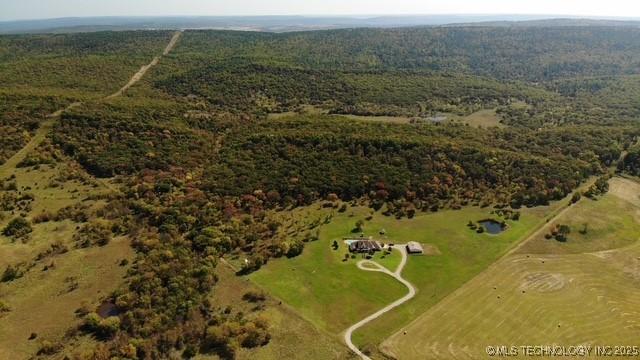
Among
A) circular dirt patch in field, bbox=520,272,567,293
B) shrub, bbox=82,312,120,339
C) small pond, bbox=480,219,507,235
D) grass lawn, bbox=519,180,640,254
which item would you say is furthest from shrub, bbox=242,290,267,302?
small pond, bbox=480,219,507,235

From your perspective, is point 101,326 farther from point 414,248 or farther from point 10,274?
point 414,248

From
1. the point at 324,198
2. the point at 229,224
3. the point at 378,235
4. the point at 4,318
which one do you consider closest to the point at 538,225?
the point at 378,235

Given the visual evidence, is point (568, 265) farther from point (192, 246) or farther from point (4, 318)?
point (4, 318)

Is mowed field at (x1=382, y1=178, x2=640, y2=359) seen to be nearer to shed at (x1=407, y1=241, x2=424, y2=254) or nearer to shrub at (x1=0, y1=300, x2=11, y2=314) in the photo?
shed at (x1=407, y1=241, x2=424, y2=254)

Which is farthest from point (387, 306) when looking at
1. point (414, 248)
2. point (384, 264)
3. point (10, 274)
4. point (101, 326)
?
point (10, 274)

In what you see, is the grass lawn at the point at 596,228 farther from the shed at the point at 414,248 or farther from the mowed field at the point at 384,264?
the shed at the point at 414,248

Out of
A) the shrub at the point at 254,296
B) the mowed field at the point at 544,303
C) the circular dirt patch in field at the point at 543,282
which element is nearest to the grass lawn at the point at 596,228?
the mowed field at the point at 544,303
